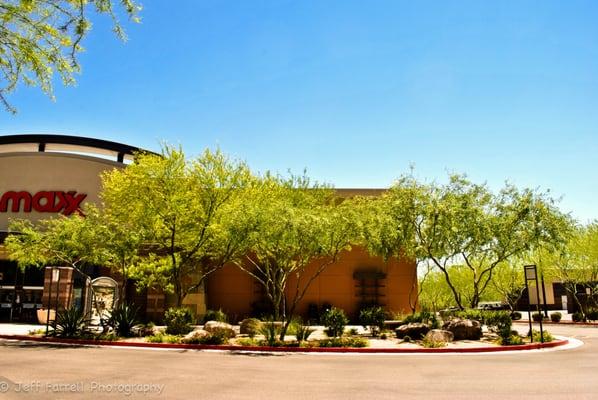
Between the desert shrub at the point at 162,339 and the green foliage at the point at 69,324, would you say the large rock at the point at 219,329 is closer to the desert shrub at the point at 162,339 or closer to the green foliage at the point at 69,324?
the desert shrub at the point at 162,339

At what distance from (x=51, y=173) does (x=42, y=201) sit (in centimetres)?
206

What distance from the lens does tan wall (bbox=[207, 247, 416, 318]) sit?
34250mm

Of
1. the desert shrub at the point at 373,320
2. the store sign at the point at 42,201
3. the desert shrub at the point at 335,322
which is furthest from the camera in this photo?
the store sign at the point at 42,201

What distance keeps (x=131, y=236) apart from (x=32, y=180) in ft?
54.4

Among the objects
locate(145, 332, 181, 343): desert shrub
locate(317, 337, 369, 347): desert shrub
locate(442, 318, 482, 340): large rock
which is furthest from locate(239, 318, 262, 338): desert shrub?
locate(442, 318, 482, 340): large rock

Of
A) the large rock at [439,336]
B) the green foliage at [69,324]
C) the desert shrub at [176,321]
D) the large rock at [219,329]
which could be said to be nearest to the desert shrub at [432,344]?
the large rock at [439,336]

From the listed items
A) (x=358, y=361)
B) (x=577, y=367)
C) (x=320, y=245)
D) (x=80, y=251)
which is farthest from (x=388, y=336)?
(x=80, y=251)

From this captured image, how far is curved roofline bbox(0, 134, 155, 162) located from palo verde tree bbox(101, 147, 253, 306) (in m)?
14.3

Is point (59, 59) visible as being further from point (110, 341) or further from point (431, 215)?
point (431, 215)

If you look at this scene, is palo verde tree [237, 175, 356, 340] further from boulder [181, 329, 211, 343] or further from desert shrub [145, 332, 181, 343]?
desert shrub [145, 332, 181, 343]

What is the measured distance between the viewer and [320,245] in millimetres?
21125

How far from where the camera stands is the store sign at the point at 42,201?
33500mm

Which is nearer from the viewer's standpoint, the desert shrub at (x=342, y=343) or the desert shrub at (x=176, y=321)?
the desert shrub at (x=342, y=343)

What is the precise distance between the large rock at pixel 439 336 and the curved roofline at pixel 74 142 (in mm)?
25762
